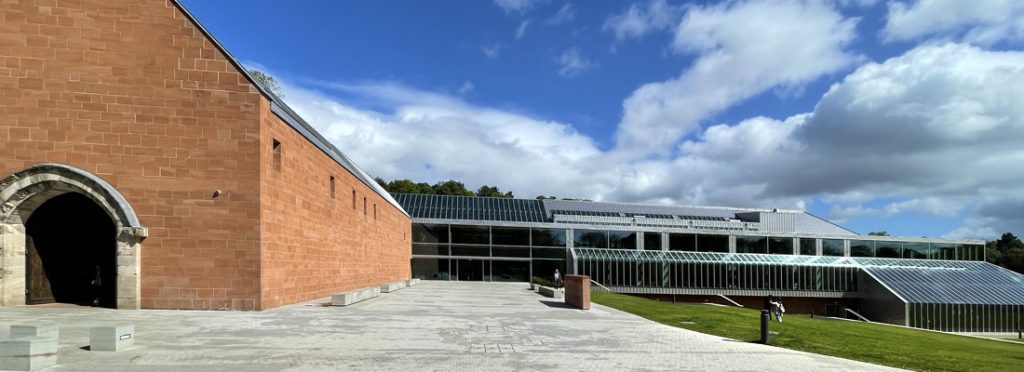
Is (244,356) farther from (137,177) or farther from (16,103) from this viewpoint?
(16,103)

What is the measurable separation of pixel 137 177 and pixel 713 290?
132 feet

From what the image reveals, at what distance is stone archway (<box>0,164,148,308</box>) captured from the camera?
1389 cm

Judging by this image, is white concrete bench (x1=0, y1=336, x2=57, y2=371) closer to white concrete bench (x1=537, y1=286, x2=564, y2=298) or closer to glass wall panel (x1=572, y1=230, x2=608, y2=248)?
white concrete bench (x1=537, y1=286, x2=564, y2=298)

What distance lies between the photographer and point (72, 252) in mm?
15391

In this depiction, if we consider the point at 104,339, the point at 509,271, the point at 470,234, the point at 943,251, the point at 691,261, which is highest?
the point at 104,339

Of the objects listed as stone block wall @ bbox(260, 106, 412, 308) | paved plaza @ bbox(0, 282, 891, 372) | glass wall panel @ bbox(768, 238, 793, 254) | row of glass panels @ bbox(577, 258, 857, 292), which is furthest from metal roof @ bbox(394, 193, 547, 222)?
paved plaza @ bbox(0, 282, 891, 372)

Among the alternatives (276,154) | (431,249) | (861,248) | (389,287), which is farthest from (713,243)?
(276,154)

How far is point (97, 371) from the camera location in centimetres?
747

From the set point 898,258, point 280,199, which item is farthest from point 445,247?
point 898,258

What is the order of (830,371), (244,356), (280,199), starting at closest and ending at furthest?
(244,356) < (830,371) < (280,199)

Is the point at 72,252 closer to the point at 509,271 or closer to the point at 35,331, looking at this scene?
the point at 35,331

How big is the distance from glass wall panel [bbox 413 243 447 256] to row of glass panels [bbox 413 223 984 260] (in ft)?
1.08

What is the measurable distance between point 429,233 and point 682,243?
66.2 ft

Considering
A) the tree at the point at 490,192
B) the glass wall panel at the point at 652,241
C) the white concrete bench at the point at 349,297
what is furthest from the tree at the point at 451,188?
the white concrete bench at the point at 349,297
